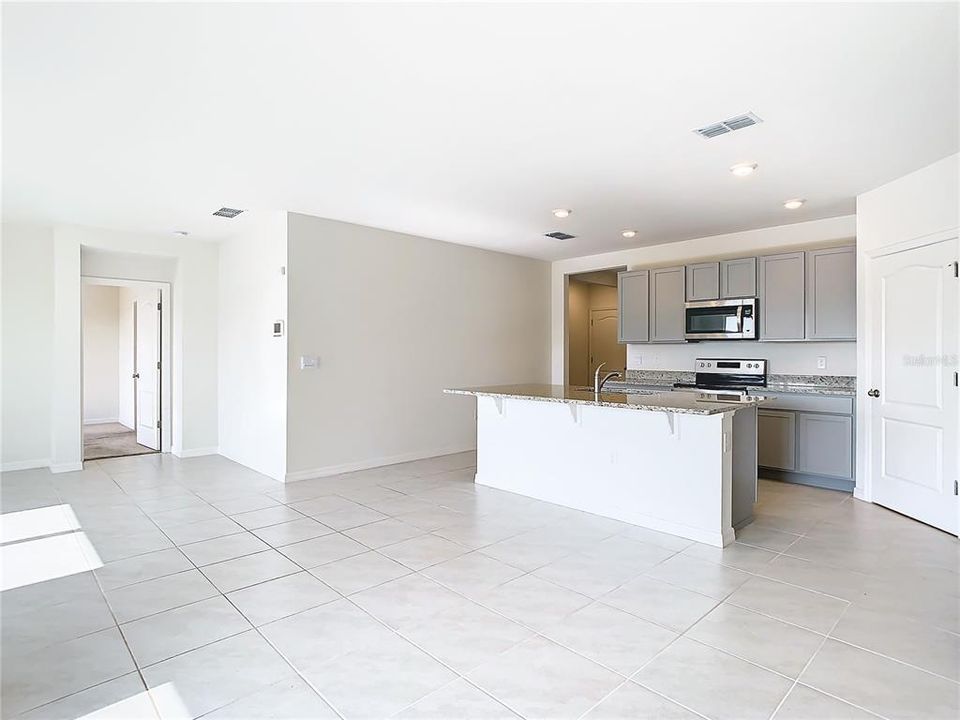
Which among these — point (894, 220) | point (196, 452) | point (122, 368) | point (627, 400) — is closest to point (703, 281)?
point (894, 220)

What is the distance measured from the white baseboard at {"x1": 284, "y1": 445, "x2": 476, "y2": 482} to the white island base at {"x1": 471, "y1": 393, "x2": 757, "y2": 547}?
141cm

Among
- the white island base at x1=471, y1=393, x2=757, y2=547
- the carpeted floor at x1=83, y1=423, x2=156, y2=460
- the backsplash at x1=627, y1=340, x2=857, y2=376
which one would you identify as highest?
the backsplash at x1=627, y1=340, x2=857, y2=376

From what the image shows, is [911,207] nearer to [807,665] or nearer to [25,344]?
[807,665]

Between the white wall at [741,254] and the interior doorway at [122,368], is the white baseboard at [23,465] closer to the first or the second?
the interior doorway at [122,368]

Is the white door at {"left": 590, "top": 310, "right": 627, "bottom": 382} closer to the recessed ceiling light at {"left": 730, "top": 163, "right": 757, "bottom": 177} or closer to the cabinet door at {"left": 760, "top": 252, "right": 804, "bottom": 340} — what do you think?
the cabinet door at {"left": 760, "top": 252, "right": 804, "bottom": 340}

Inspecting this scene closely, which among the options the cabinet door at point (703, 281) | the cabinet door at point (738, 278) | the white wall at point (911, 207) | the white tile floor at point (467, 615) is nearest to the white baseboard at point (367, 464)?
the white tile floor at point (467, 615)

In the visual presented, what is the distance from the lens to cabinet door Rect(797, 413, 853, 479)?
4875mm

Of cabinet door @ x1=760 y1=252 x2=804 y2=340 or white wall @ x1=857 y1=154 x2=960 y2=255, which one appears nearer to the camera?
white wall @ x1=857 y1=154 x2=960 y2=255

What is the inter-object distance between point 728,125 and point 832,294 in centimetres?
277

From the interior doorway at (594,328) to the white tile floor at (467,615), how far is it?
→ 5390mm

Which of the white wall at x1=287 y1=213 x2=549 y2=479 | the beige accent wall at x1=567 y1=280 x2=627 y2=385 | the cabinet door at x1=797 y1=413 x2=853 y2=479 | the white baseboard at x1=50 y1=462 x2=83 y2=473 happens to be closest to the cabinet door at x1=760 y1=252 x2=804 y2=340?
the cabinet door at x1=797 y1=413 x2=853 y2=479

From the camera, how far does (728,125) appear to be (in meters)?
3.16

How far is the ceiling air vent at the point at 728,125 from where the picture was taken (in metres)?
3.07

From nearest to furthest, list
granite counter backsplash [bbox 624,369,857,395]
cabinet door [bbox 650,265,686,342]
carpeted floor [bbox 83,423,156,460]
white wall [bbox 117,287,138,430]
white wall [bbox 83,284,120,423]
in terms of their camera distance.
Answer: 1. granite counter backsplash [bbox 624,369,857,395]
2. cabinet door [bbox 650,265,686,342]
3. carpeted floor [bbox 83,423,156,460]
4. white wall [bbox 117,287,138,430]
5. white wall [bbox 83,284,120,423]
